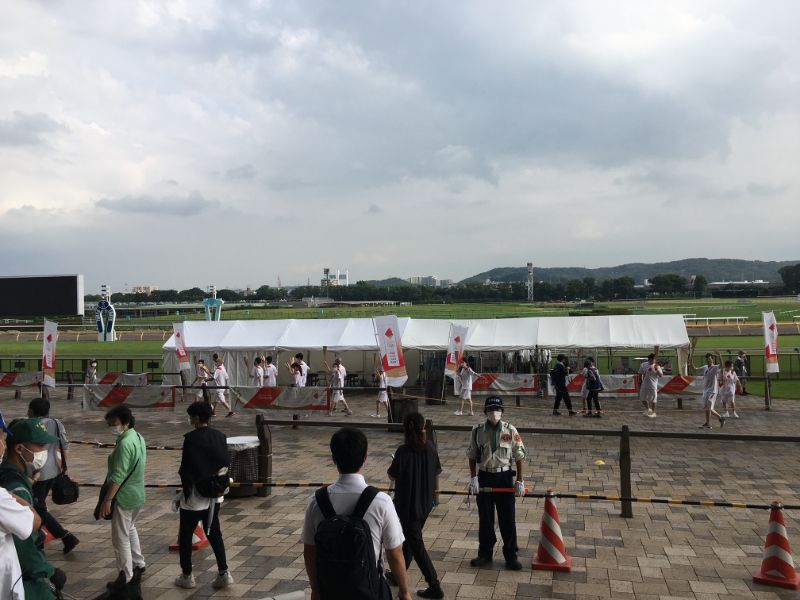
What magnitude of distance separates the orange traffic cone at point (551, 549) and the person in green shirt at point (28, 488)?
4.27 metres

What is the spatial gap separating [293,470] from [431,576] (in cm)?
612

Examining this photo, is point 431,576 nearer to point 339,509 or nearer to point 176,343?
point 339,509

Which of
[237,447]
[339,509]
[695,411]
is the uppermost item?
[339,509]

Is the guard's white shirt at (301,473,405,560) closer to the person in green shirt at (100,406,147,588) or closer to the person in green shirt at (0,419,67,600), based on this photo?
the person in green shirt at (0,419,67,600)

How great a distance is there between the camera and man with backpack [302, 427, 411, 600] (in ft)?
10.3

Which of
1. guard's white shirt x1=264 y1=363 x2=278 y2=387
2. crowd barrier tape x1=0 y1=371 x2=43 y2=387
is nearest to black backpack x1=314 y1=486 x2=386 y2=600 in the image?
guard's white shirt x1=264 y1=363 x2=278 y2=387

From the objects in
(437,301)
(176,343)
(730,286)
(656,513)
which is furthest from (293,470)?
(730,286)

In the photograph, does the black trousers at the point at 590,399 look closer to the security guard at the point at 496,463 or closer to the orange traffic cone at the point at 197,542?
the security guard at the point at 496,463

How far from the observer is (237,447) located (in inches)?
336

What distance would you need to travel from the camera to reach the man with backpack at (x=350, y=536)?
3.13 metres

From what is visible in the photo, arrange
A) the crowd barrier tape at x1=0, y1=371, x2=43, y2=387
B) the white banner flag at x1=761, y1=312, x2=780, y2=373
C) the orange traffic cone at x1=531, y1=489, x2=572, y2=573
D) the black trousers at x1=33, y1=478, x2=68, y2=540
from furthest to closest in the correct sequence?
the crowd barrier tape at x1=0, y1=371, x2=43, y2=387 → the white banner flag at x1=761, y1=312, x2=780, y2=373 → the black trousers at x1=33, y1=478, x2=68, y2=540 → the orange traffic cone at x1=531, y1=489, x2=572, y2=573

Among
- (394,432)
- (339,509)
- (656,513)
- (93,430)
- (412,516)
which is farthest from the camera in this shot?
(93,430)

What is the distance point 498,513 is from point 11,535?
4135 mm

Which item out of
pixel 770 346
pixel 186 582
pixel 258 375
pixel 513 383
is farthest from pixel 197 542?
pixel 770 346
